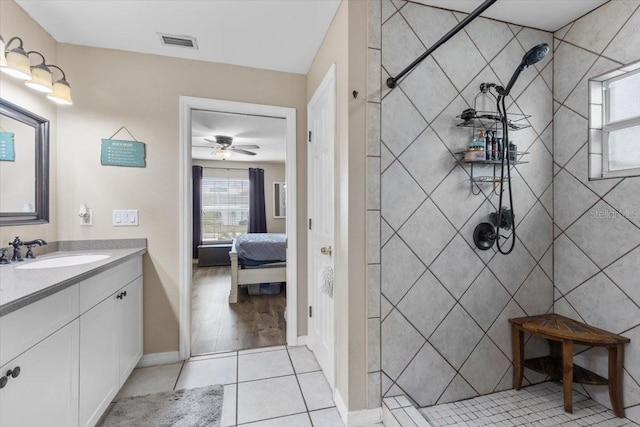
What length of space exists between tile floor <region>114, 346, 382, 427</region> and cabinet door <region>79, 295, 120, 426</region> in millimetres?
358

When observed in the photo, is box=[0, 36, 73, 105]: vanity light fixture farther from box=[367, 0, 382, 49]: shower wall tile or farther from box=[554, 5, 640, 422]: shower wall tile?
box=[554, 5, 640, 422]: shower wall tile

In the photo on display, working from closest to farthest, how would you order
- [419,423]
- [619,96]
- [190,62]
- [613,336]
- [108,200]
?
[419,423] < [613,336] < [619,96] < [108,200] < [190,62]

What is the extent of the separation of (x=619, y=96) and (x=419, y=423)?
2269 millimetres

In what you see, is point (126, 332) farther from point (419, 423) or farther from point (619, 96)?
point (619, 96)

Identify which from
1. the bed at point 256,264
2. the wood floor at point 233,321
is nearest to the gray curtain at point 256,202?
the wood floor at point 233,321

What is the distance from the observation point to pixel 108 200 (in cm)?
229

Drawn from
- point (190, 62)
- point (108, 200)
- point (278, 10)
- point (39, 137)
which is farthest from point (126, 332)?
point (278, 10)

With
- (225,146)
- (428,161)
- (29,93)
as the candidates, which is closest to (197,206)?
(225,146)

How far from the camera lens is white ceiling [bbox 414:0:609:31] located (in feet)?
5.88

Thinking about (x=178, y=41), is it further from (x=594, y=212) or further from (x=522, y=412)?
(x=522, y=412)

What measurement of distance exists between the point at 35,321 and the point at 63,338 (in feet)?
0.72

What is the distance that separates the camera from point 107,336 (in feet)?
5.54

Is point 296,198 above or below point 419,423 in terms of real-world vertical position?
above

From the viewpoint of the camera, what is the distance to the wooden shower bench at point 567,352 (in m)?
1.68
